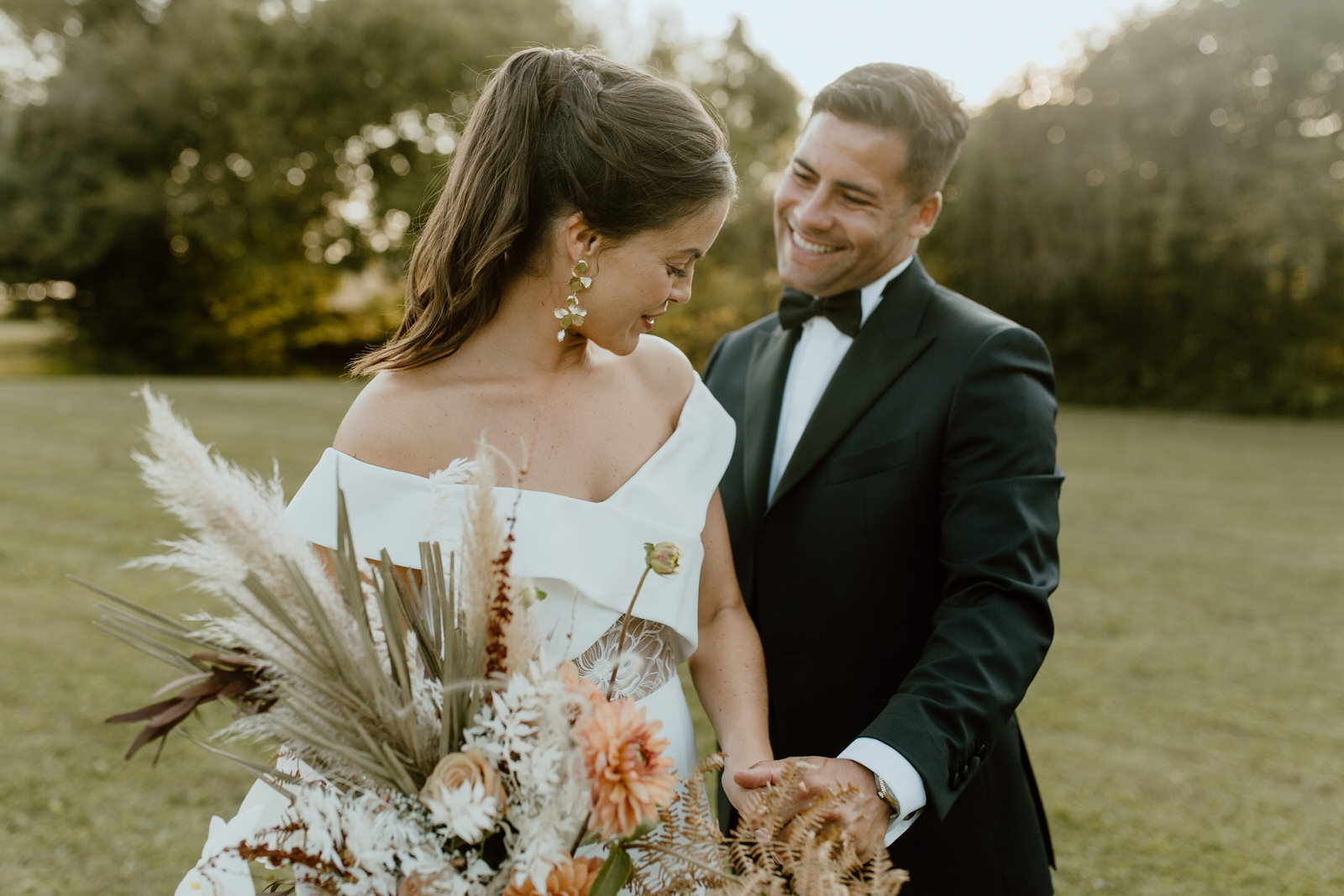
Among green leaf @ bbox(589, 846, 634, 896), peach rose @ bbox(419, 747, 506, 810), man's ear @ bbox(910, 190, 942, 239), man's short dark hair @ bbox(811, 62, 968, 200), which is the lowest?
green leaf @ bbox(589, 846, 634, 896)

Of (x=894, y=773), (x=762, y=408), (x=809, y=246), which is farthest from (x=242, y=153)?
(x=894, y=773)

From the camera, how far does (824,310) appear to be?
8.33 ft

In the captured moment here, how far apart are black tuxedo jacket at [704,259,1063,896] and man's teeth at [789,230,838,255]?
0.73 feet

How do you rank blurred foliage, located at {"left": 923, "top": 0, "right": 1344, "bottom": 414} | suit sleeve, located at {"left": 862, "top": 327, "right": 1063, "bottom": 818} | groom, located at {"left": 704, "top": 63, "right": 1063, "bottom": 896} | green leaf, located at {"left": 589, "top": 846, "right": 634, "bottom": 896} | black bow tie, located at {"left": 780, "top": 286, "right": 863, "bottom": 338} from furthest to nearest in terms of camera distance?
blurred foliage, located at {"left": 923, "top": 0, "right": 1344, "bottom": 414} < black bow tie, located at {"left": 780, "top": 286, "right": 863, "bottom": 338} < groom, located at {"left": 704, "top": 63, "right": 1063, "bottom": 896} < suit sleeve, located at {"left": 862, "top": 327, "right": 1063, "bottom": 818} < green leaf, located at {"left": 589, "top": 846, "right": 634, "bottom": 896}

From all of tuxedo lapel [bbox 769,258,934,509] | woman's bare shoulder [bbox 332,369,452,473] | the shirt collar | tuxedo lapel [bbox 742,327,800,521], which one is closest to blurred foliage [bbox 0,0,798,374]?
tuxedo lapel [bbox 742,327,800,521]

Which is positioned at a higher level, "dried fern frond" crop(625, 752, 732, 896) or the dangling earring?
the dangling earring

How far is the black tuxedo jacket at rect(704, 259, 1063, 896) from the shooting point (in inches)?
78.6

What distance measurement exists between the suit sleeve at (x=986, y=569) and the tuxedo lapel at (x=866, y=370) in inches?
7.5

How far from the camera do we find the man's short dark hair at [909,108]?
2.35m

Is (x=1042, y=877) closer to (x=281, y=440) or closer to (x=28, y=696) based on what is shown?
(x=28, y=696)

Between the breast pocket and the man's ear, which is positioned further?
the man's ear

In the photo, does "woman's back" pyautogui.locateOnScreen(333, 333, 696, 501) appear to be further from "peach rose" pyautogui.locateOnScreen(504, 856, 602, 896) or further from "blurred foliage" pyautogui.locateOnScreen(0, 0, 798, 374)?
"blurred foliage" pyautogui.locateOnScreen(0, 0, 798, 374)

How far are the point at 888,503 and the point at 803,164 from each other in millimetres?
950

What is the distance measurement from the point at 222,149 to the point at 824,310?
24.8 metres
